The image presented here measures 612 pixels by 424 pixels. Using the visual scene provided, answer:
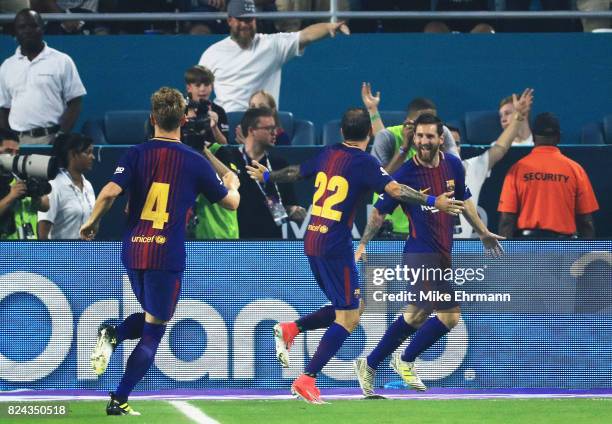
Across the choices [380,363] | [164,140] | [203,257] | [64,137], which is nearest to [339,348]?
[380,363]

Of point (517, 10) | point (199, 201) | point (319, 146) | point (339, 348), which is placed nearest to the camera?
point (339, 348)

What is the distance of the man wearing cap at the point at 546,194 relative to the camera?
12.3 meters

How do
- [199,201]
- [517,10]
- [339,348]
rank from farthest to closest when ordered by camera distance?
[517,10] → [199,201] → [339,348]

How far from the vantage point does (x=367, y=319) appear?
10938mm

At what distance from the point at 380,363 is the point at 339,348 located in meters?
0.51

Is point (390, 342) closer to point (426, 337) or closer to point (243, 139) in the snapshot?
point (426, 337)

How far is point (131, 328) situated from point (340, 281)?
1.58 metres

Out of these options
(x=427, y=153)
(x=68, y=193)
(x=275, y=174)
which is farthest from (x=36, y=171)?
(x=427, y=153)

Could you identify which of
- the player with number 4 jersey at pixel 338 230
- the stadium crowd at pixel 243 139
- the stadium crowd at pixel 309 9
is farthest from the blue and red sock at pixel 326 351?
the stadium crowd at pixel 309 9

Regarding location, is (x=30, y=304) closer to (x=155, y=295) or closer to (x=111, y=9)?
(x=155, y=295)

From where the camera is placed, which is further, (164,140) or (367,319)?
(367,319)

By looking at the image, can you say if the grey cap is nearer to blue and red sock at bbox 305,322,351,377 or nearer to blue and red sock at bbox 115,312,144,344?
blue and red sock at bbox 305,322,351,377

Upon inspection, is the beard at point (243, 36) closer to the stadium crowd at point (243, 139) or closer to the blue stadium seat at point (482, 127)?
the stadium crowd at point (243, 139)

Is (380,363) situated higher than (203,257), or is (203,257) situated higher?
(203,257)
